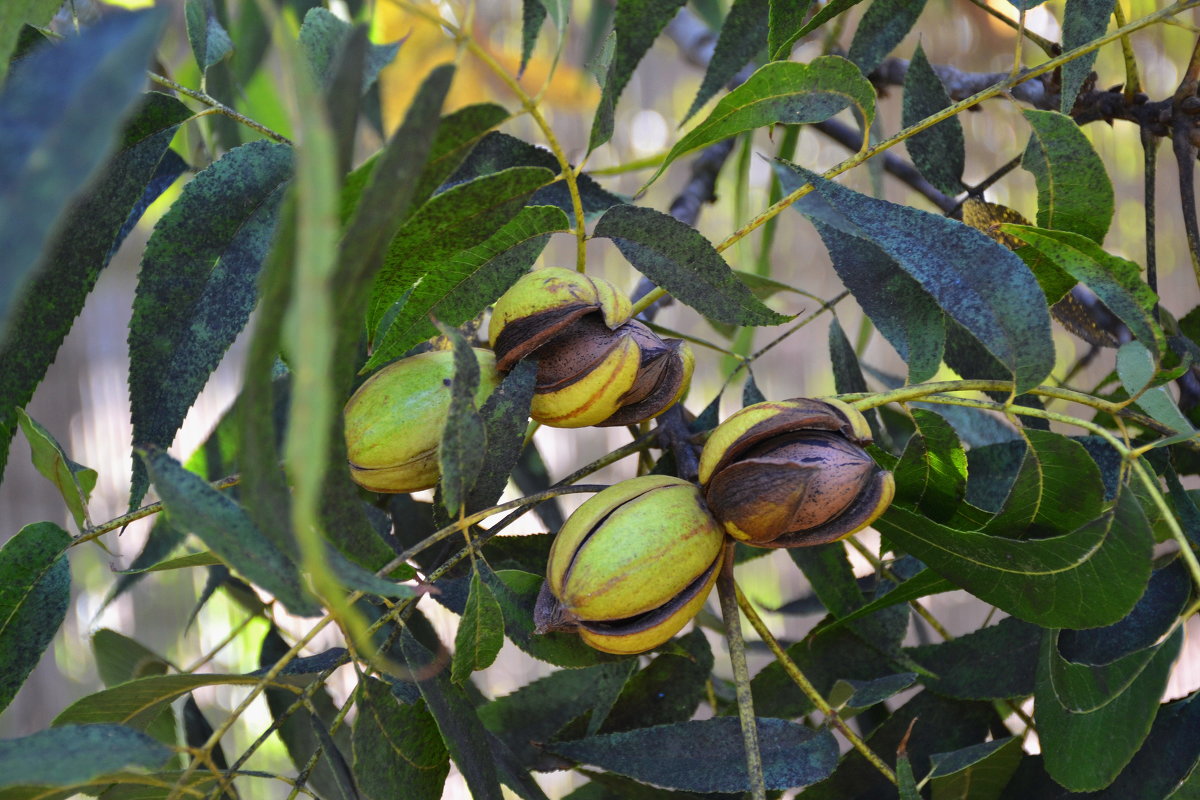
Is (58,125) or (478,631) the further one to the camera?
(478,631)

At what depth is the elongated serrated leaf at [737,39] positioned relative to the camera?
0.44m

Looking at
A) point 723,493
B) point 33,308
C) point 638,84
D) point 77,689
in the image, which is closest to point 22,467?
point 77,689

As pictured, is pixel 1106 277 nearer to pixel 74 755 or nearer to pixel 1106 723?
pixel 1106 723

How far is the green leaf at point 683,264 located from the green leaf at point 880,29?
131mm

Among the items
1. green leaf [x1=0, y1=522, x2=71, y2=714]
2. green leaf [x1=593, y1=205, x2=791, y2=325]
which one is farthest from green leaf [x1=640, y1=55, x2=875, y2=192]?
green leaf [x1=0, y1=522, x2=71, y2=714]

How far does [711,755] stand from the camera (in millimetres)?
331

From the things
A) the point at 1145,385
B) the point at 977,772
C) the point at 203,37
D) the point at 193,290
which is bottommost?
the point at 977,772

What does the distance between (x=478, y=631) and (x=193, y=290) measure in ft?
0.46

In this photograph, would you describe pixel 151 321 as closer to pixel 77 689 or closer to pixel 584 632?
pixel 584 632

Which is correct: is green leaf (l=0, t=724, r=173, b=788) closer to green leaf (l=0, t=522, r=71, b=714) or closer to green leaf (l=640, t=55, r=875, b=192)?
green leaf (l=0, t=522, r=71, b=714)

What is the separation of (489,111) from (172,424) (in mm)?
153

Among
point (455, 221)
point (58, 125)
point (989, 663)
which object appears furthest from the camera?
point (989, 663)

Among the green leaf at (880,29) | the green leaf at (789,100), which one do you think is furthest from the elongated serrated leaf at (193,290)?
the green leaf at (880,29)

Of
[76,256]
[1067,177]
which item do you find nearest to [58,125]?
[76,256]
